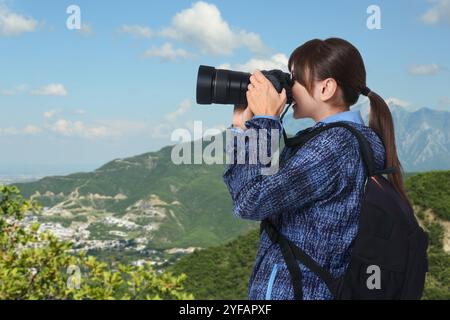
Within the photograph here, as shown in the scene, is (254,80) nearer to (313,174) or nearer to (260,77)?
(260,77)

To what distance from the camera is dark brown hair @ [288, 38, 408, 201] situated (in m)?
1.56

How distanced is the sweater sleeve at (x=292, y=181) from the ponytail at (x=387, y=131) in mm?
256

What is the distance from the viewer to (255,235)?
3038 centimetres

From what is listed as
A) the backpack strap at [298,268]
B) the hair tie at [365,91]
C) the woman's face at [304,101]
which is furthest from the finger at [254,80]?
the backpack strap at [298,268]

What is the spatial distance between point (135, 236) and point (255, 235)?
87449mm

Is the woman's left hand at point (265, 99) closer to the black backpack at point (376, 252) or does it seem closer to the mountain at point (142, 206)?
the black backpack at point (376, 252)

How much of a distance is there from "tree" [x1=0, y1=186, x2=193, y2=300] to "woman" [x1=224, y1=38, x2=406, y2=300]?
3.20 m

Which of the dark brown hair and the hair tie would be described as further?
the hair tie

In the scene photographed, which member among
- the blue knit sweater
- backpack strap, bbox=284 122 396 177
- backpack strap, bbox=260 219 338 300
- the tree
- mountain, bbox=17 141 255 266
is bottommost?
mountain, bbox=17 141 255 266

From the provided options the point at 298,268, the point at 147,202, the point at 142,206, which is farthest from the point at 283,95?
the point at 147,202

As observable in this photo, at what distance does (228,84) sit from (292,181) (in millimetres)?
453

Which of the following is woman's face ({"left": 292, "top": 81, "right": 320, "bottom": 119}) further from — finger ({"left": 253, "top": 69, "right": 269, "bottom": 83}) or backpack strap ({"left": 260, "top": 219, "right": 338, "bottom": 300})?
backpack strap ({"left": 260, "top": 219, "right": 338, "bottom": 300})

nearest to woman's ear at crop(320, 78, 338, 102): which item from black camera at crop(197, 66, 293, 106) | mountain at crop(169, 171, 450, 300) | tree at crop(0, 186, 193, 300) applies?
black camera at crop(197, 66, 293, 106)

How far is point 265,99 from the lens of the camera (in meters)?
1.57
